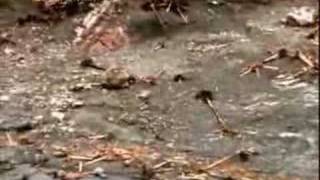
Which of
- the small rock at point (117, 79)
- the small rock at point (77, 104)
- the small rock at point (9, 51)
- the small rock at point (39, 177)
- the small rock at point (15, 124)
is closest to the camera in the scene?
the small rock at point (39, 177)

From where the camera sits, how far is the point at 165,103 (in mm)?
3295

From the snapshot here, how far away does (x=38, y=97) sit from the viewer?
11.4 feet

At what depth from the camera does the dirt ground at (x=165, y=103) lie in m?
2.90

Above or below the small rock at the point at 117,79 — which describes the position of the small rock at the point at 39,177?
below

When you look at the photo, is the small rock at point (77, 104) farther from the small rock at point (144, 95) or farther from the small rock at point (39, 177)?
the small rock at point (39, 177)

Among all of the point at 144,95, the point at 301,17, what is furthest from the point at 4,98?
the point at 301,17

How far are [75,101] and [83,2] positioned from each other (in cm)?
87

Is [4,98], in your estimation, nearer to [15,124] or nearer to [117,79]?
[15,124]

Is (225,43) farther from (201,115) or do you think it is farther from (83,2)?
(83,2)

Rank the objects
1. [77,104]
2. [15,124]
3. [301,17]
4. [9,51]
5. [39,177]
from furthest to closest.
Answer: [9,51], [301,17], [77,104], [15,124], [39,177]

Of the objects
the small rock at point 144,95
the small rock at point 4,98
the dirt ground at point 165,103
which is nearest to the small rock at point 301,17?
the dirt ground at point 165,103

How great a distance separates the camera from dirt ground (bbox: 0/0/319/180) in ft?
9.50

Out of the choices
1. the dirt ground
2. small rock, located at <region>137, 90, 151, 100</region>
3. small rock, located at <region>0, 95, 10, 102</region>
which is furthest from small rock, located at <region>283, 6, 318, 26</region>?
small rock, located at <region>0, 95, 10, 102</region>

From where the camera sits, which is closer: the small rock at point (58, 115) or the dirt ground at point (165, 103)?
the dirt ground at point (165, 103)
